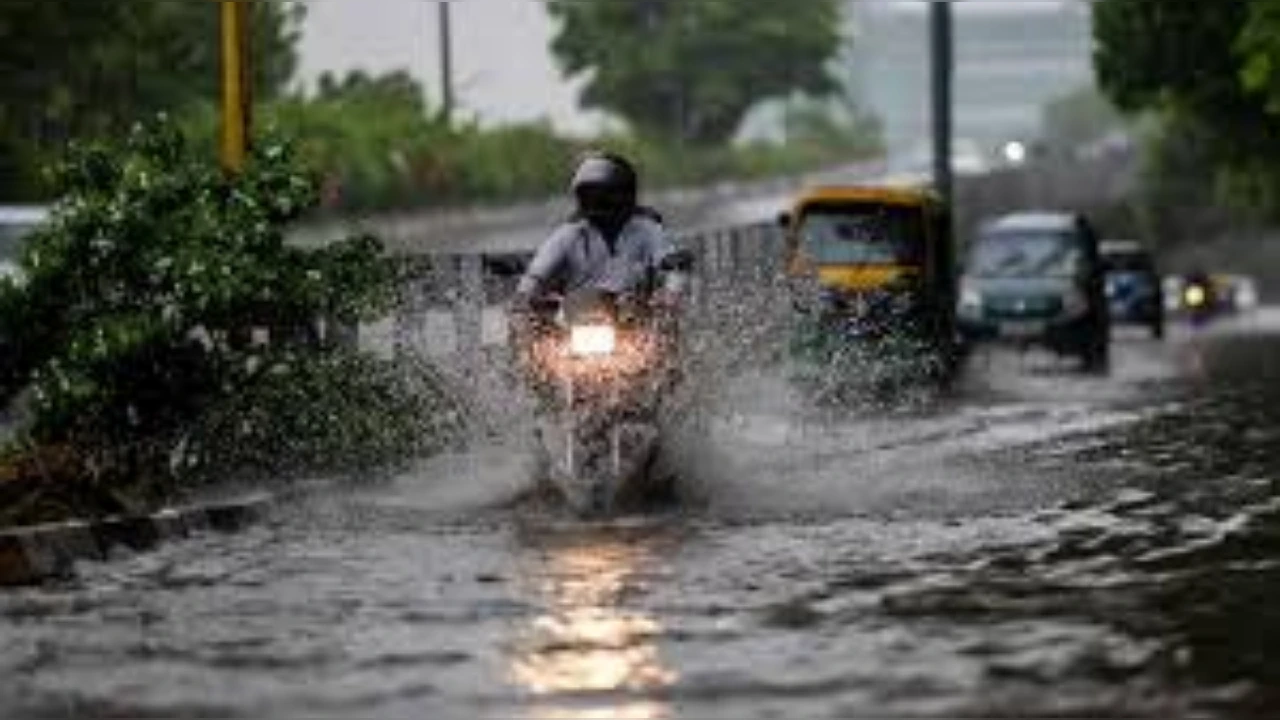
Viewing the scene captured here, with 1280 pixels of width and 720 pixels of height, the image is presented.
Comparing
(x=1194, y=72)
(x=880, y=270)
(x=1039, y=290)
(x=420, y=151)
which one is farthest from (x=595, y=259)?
(x=420, y=151)

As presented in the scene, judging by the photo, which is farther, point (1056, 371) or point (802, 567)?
point (1056, 371)

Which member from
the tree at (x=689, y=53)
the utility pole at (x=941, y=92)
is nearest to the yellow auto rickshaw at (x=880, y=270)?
the utility pole at (x=941, y=92)

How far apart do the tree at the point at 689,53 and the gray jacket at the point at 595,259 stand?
6858 cm

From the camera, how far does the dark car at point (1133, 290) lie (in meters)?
48.0

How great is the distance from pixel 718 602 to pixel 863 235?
17762 millimetres

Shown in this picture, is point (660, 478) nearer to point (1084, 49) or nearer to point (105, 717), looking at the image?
point (105, 717)

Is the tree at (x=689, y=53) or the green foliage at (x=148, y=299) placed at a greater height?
the tree at (x=689, y=53)

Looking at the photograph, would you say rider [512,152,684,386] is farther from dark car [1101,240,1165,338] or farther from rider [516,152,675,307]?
dark car [1101,240,1165,338]

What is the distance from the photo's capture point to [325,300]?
57.2 ft

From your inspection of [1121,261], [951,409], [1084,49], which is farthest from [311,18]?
[1084,49]

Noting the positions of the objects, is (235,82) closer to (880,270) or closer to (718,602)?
(718,602)

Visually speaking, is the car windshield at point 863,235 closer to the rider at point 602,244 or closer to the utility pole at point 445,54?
the rider at point 602,244

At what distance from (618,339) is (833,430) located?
305 inches

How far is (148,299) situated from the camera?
1680cm
